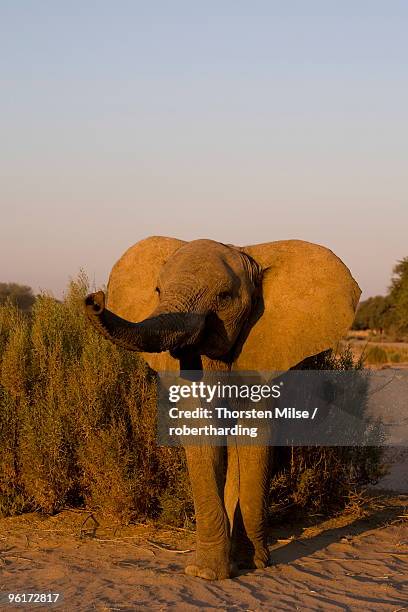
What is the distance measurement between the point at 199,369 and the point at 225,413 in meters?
0.37

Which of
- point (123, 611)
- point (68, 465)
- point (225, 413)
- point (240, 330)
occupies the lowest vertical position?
point (123, 611)

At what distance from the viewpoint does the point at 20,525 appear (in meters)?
7.42

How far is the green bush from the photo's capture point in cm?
737

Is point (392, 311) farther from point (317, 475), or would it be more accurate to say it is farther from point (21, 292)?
point (317, 475)

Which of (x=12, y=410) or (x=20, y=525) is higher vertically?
(x=12, y=410)

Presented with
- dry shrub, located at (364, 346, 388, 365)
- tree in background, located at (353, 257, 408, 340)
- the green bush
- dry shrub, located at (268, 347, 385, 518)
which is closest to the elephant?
the green bush

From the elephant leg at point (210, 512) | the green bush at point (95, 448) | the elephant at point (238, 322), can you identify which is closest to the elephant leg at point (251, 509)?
the elephant at point (238, 322)

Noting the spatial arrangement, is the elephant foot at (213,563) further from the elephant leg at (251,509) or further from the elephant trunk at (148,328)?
the elephant trunk at (148,328)

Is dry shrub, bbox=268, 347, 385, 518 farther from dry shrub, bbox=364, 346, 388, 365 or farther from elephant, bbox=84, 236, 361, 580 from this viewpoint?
dry shrub, bbox=364, 346, 388, 365

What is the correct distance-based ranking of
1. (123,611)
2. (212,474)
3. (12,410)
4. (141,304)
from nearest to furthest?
(123,611) < (212,474) < (141,304) < (12,410)

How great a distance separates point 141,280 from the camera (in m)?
6.49

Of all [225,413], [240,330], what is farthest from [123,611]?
[240,330]

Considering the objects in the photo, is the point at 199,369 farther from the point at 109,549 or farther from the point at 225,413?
the point at 109,549

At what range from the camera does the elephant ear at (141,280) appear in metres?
6.36
